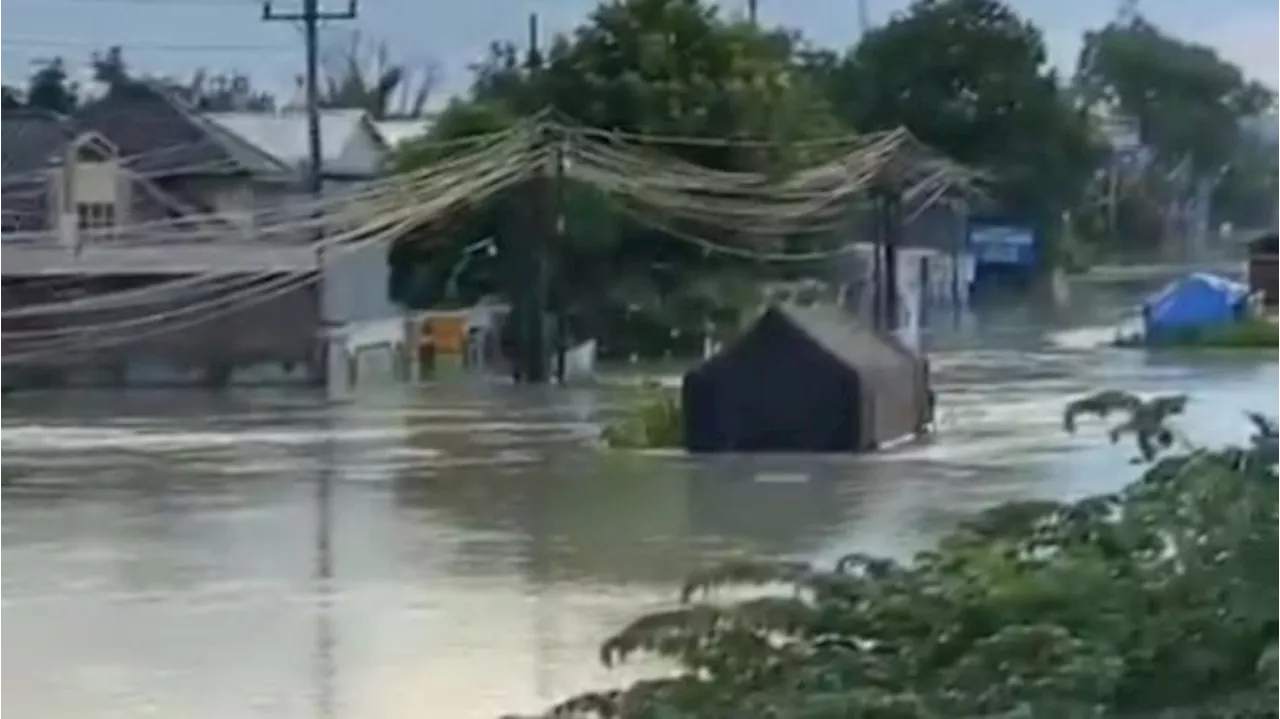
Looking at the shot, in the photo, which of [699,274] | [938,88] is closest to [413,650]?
[699,274]

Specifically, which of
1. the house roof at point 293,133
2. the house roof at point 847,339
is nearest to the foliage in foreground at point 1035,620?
the house roof at point 847,339

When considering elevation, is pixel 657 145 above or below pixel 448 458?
above

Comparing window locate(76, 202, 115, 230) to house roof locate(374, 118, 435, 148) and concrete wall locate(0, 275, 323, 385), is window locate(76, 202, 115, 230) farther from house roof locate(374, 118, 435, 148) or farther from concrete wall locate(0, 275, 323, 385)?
house roof locate(374, 118, 435, 148)

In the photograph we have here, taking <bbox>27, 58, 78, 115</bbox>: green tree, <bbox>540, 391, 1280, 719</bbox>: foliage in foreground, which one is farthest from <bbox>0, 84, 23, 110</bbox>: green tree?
<bbox>540, 391, 1280, 719</bbox>: foliage in foreground

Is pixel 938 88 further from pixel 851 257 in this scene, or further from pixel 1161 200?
pixel 1161 200

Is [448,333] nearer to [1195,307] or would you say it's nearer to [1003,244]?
[1195,307]

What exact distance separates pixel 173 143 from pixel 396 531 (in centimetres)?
2215

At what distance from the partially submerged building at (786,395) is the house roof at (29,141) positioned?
15526 mm

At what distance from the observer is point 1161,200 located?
48.5 meters

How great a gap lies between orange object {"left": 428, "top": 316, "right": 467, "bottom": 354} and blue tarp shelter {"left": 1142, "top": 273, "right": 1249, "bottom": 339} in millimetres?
8205

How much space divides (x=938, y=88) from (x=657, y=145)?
8962mm

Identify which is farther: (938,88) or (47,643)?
(938,88)

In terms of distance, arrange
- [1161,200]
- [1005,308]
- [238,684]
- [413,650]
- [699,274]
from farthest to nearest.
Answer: [1161,200], [1005,308], [699,274], [413,650], [238,684]

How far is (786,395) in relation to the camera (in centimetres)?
1781
